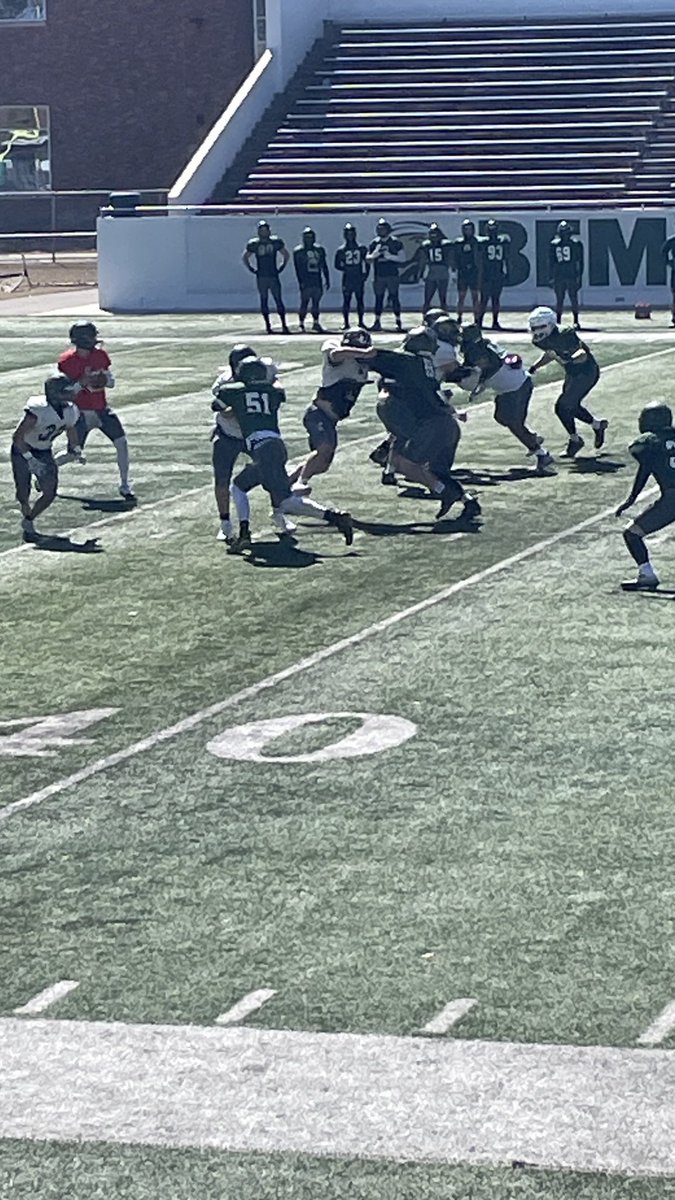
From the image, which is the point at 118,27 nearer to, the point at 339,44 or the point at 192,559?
the point at 339,44

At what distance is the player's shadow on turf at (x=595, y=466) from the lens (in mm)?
20094

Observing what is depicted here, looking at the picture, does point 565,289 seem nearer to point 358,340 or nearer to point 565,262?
point 565,262

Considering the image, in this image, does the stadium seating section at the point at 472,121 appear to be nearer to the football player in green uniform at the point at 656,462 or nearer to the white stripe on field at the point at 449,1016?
the football player in green uniform at the point at 656,462

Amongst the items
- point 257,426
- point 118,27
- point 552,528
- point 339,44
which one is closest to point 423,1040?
point 257,426

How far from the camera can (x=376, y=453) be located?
1967 cm

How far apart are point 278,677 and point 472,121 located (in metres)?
34.3

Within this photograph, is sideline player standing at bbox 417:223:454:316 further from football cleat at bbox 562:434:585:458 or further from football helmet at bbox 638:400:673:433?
football helmet at bbox 638:400:673:433

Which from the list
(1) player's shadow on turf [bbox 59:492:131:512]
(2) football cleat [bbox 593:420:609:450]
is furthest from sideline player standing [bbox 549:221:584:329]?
(1) player's shadow on turf [bbox 59:492:131:512]

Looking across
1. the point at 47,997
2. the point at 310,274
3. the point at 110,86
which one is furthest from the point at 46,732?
the point at 110,86

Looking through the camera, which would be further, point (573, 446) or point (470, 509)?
point (573, 446)

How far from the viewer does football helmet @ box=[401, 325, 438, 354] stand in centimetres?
Result: 1780

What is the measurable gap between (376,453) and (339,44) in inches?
1199

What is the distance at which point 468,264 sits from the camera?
34.8 meters

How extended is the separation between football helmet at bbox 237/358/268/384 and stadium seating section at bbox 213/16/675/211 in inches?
973
